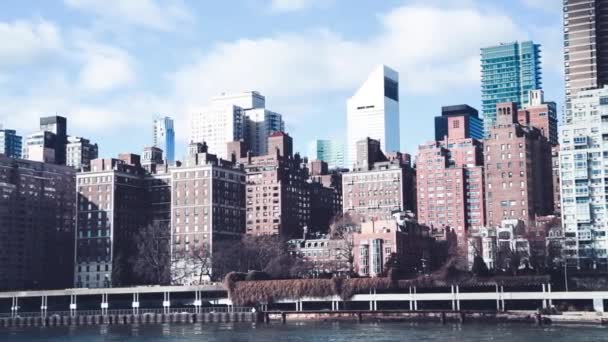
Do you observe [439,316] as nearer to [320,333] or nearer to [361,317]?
[361,317]

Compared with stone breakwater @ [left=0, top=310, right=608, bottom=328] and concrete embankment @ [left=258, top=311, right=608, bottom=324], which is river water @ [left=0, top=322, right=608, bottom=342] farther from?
stone breakwater @ [left=0, top=310, right=608, bottom=328]

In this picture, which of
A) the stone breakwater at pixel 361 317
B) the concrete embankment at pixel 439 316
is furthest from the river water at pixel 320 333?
the stone breakwater at pixel 361 317

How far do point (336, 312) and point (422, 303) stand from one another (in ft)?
55.7

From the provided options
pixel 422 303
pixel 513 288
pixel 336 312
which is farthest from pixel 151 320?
pixel 513 288

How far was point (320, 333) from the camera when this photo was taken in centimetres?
15462

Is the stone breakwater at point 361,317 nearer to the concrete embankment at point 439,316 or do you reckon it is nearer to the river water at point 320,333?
the concrete embankment at point 439,316

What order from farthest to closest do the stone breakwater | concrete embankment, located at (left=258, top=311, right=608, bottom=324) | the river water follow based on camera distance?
the stone breakwater → concrete embankment, located at (left=258, top=311, right=608, bottom=324) → the river water

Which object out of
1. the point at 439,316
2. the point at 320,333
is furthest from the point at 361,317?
the point at 320,333

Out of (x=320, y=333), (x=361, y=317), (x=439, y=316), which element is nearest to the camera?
(x=320, y=333)

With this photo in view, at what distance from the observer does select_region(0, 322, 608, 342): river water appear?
140625 mm

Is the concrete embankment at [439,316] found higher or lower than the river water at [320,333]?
higher

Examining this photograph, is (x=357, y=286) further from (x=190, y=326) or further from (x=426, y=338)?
(x=426, y=338)

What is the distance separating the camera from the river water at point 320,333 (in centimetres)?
14062

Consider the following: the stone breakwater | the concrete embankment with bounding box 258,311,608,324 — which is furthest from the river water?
the stone breakwater
